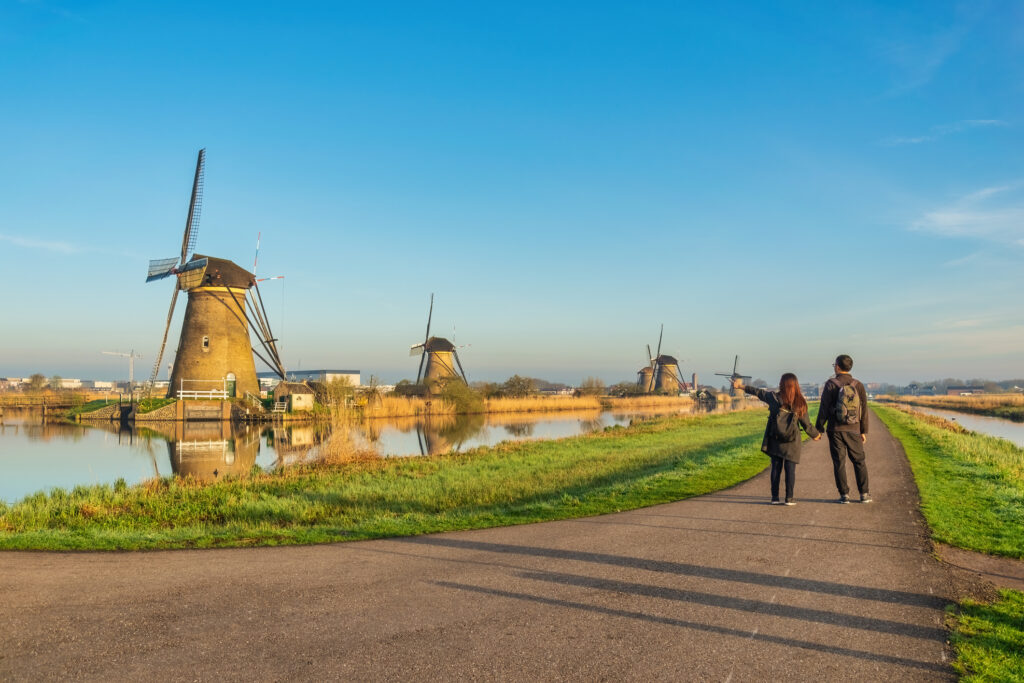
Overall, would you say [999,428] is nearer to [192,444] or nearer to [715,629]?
[715,629]

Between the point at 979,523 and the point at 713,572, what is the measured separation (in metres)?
4.70

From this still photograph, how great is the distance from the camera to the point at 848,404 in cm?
942

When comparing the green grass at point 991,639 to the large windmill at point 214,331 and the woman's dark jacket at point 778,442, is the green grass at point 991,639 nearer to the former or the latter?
the woman's dark jacket at point 778,442

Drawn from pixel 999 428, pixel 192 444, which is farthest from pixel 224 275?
pixel 999 428

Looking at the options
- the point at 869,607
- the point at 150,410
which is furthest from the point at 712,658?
the point at 150,410

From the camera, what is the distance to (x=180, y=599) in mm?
5773

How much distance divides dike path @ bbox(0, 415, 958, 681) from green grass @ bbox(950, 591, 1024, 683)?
142mm

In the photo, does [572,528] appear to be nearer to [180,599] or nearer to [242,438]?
[180,599]

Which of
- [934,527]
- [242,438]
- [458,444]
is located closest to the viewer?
[934,527]

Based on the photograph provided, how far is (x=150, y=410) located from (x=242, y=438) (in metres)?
15.5

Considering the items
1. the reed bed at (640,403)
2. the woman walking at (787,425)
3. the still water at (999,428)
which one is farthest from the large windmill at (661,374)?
the woman walking at (787,425)

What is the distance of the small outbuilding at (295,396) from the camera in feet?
158

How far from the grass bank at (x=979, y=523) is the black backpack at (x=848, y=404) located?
5.16ft

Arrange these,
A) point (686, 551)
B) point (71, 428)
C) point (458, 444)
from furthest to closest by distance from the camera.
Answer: point (71, 428)
point (458, 444)
point (686, 551)
